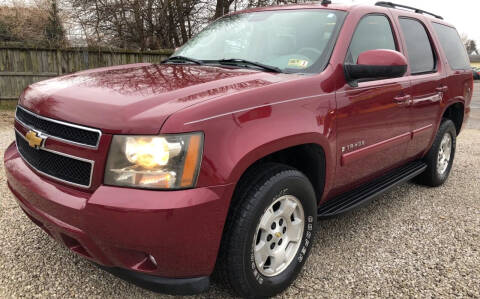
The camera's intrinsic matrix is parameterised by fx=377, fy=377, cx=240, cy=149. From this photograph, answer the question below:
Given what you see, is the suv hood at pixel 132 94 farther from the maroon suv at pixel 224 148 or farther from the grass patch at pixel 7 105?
the grass patch at pixel 7 105

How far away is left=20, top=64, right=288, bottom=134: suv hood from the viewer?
178 centimetres

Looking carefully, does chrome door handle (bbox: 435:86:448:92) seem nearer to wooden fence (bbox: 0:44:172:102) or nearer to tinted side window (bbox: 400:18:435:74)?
tinted side window (bbox: 400:18:435:74)

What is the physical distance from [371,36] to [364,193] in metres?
1.30

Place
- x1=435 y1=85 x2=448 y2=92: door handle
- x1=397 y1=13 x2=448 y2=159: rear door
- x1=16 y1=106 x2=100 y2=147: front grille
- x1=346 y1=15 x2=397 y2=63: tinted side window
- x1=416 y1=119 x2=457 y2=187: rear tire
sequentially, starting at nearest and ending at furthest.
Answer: x1=16 y1=106 x2=100 y2=147: front grille < x1=346 y1=15 x2=397 y2=63: tinted side window < x1=397 y1=13 x2=448 y2=159: rear door < x1=435 y1=85 x2=448 y2=92: door handle < x1=416 y1=119 x2=457 y2=187: rear tire

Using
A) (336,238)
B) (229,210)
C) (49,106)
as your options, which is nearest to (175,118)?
(229,210)

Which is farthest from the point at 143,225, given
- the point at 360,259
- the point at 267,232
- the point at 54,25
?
the point at 54,25

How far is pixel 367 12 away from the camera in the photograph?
310 centimetres

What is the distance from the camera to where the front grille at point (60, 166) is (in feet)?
6.04

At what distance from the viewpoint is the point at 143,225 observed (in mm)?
1700

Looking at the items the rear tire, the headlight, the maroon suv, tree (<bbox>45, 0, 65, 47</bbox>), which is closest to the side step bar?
the maroon suv

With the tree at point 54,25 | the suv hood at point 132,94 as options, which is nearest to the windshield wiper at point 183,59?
the suv hood at point 132,94

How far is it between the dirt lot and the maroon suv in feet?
1.23

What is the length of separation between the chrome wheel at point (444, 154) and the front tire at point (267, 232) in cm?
282

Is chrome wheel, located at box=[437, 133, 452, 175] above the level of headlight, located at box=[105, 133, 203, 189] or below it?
below
